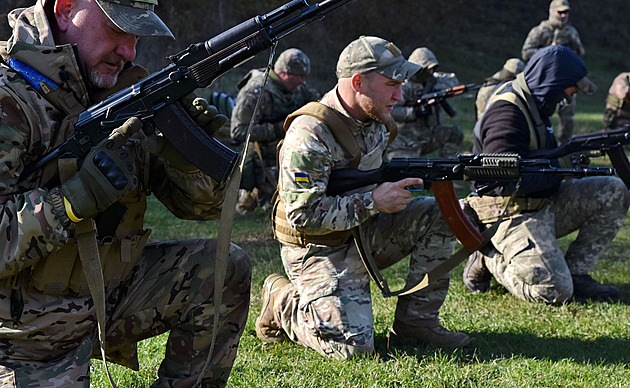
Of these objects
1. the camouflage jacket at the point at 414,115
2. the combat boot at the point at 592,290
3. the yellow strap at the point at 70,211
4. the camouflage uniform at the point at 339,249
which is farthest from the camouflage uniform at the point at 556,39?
the yellow strap at the point at 70,211

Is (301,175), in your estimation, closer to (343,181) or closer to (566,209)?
(343,181)

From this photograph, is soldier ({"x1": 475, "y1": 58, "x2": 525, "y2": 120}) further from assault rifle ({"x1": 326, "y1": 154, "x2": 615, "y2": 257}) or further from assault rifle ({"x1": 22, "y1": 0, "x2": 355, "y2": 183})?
assault rifle ({"x1": 22, "y1": 0, "x2": 355, "y2": 183})

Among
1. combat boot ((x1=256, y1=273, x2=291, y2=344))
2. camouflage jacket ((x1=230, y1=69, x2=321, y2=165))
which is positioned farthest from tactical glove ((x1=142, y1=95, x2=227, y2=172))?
camouflage jacket ((x1=230, y1=69, x2=321, y2=165))

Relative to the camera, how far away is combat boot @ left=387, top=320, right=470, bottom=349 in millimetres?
4543

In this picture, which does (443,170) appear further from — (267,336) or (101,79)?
(101,79)

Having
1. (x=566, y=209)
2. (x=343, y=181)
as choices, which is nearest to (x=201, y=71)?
(x=343, y=181)

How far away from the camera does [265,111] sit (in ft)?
28.2

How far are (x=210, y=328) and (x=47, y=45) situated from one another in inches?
53.9

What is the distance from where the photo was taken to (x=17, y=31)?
9.93ft

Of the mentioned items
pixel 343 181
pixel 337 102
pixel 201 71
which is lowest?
pixel 343 181

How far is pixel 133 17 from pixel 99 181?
0.66m

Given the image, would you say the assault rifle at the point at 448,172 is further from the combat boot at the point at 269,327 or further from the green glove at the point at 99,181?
the green glove at the point at 99,181

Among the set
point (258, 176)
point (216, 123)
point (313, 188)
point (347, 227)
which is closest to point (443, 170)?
point (347, 227)

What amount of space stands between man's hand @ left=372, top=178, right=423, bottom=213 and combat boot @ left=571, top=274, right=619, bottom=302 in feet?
6.57
